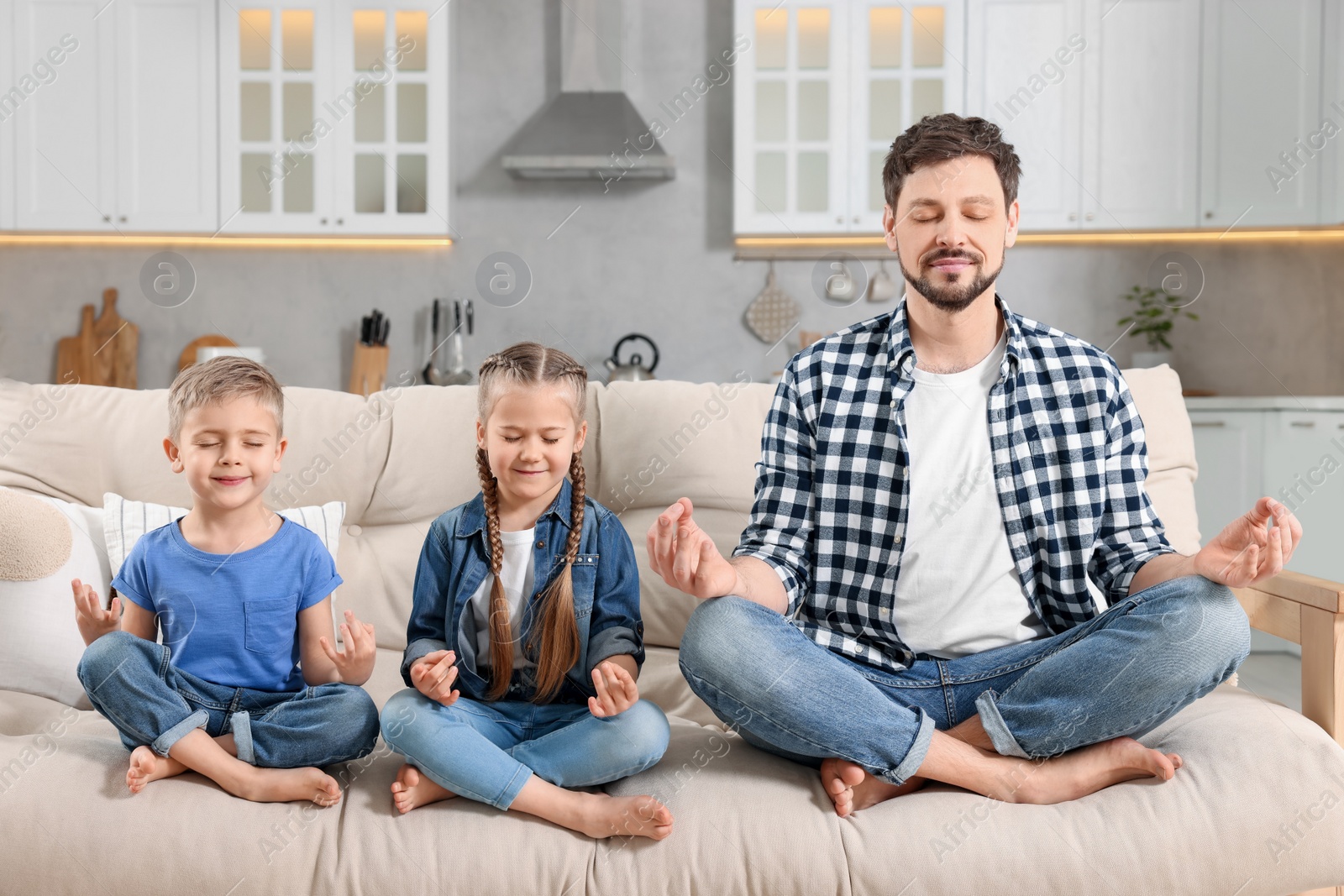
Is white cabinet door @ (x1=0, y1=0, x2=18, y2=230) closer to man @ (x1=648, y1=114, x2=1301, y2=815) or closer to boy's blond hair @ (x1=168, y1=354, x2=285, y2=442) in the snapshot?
boy's blond hair @ (x1=168, y1=354, x2=285, y2=442)

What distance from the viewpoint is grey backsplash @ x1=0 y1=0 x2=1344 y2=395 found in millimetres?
3633

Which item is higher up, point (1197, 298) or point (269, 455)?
point (1197, 298)

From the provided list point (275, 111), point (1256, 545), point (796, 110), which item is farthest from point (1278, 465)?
point (275, 111)

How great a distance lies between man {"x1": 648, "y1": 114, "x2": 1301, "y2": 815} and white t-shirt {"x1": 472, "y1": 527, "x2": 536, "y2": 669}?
0.26 m

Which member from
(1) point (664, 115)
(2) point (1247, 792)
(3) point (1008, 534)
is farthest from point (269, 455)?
(1) point (664, 115)

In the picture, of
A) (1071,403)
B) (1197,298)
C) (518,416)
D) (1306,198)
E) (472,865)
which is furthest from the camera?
(1197,298)

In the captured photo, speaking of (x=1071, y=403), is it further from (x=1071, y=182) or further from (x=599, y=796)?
(x=1071, y=182)

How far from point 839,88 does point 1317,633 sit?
2688 mm

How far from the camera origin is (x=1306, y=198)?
337 cm

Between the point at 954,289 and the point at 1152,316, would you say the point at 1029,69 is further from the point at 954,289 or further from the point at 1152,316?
the point at 954,289

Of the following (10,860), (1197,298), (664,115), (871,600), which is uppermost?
(664,115)

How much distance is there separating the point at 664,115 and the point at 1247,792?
3.13 meters

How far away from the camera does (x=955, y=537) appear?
54.3 inches

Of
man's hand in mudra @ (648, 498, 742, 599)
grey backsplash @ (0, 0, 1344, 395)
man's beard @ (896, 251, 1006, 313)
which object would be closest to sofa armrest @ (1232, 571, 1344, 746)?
man's beard @ (896, 251, 1006, 313)
